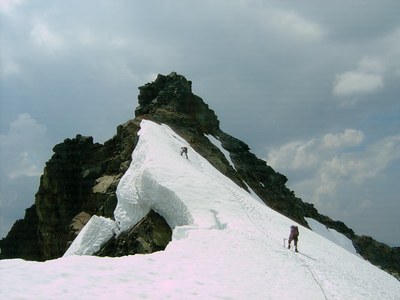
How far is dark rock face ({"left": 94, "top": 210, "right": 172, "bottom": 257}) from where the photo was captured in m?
22.5

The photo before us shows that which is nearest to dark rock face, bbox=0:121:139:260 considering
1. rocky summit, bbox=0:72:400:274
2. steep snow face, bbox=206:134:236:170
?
rocky summit, bbox=0:72:400:274

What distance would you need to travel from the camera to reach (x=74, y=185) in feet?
160

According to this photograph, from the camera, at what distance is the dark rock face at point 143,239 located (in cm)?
2255

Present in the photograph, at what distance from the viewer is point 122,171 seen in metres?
36.9

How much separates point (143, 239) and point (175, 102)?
3572cm

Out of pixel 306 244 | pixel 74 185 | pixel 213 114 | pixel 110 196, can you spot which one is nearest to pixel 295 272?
pixel 306 244

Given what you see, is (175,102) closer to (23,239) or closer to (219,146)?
(219,146)

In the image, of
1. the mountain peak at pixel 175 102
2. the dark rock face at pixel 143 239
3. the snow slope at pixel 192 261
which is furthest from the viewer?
the mountain peak at pixel 175 102

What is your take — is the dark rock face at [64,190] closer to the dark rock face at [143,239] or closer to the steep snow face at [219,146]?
the steep snow face at [219,146]

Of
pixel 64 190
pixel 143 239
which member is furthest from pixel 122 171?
pixel 64 190

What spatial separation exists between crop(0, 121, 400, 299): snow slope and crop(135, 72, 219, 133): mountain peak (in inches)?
842

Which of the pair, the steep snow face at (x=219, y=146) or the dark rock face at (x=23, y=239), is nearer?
the dark rock face at (x=23, y=239)

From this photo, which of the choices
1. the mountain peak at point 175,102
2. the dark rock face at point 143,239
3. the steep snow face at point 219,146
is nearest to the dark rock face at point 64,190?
the mountain peak at point 175,102

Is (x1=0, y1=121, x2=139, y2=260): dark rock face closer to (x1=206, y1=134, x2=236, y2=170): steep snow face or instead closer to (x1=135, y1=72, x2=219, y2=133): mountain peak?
(x1=135, y1=72, x2=219, y2=133): mountain peak
